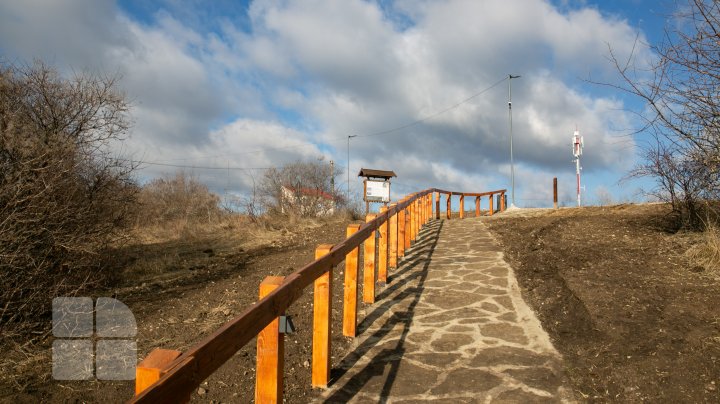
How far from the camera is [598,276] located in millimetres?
6426

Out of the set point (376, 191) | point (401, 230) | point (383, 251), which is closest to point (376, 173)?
point (376, 191)

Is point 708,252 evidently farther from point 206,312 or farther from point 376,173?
point 376,173

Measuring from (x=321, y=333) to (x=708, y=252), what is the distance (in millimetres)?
5804

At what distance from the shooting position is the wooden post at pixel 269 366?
9.20 feet

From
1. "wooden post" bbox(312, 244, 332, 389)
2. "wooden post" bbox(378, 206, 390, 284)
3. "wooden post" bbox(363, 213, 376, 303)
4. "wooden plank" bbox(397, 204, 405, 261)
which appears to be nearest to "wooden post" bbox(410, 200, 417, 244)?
"wooden plank" bbox(397, 204, 405, 261)

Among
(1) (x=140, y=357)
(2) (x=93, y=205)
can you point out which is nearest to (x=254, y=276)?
(2) (x=93, y=205)

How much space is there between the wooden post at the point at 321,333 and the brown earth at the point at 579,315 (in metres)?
0.16

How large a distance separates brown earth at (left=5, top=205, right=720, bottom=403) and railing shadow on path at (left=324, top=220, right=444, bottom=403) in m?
0.24

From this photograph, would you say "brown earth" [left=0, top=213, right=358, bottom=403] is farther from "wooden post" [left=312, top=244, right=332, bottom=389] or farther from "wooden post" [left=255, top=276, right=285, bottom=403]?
"wooden post" [left=255, top=276, right=285, bottom=403]

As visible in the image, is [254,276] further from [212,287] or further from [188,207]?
[188,207]

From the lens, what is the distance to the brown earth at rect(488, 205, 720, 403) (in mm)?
3672

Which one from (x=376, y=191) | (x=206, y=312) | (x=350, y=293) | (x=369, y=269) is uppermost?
(x=376, y=191)

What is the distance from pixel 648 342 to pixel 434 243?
7.02m

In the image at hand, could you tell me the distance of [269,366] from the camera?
2.82 m
